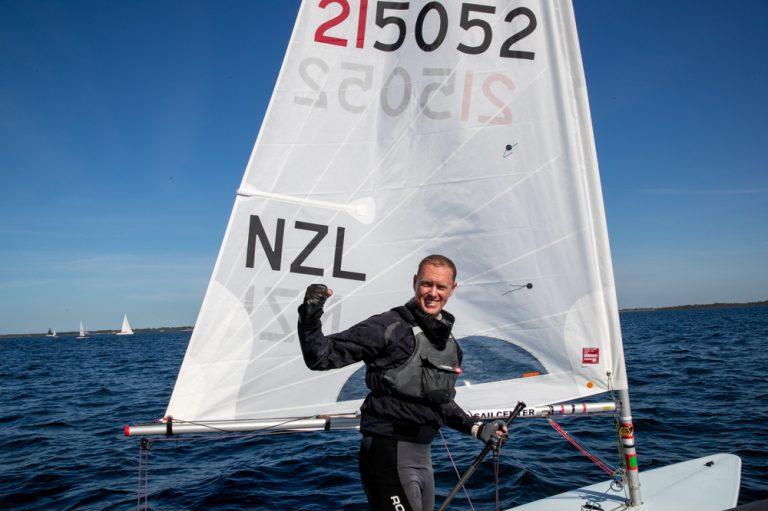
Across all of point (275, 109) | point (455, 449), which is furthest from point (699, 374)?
point (275, 109)

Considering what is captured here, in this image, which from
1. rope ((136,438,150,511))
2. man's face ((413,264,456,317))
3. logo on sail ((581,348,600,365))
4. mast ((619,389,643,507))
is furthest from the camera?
logo on sail ((581,348,600,365))

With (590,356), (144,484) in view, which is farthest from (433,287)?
(144,484)

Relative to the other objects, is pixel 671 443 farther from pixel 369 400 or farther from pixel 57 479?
pixel 57 479

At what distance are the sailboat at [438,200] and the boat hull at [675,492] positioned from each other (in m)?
0.33

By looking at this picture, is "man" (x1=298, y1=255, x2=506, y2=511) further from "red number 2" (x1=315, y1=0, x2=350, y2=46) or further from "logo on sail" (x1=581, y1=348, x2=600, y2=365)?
"red number 2" (x1=315, y1=0, x2=350, y2=46)

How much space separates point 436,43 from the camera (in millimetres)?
4020

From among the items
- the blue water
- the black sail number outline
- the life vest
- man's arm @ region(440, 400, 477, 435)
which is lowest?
the blue water

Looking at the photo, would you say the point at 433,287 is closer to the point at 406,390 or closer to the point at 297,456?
the point at 406,390

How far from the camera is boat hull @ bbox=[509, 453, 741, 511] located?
14.0 ft

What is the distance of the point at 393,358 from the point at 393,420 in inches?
11.5

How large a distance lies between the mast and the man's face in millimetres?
2072

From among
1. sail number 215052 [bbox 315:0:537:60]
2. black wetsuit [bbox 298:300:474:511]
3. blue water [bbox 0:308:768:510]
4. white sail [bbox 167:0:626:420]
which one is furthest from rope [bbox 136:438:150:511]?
sail number 215052 [bbox 315:0:537:60]

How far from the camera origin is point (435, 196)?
157 inches

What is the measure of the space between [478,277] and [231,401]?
212cm
